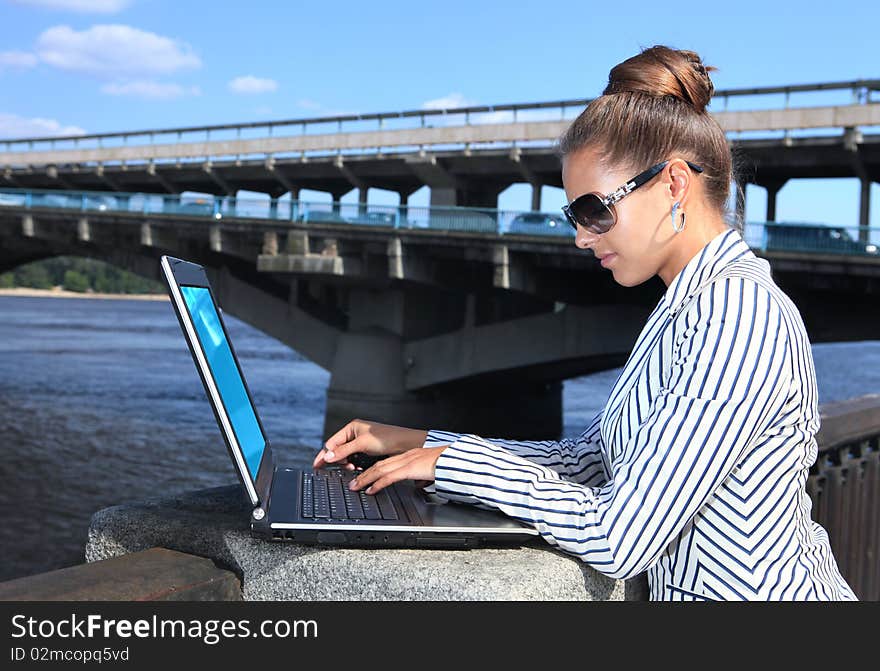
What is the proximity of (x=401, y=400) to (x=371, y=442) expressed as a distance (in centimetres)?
2565

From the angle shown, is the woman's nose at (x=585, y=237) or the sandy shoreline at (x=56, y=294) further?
the sandy shoreline at (x=56, y=294)

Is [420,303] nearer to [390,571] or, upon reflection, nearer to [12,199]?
[12,199]

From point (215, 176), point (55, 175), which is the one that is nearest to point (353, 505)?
point (215, 176)

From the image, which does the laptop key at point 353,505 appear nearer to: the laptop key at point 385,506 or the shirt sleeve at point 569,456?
the laptop key at point 385,506

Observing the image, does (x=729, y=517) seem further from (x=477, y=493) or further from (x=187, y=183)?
(x=187, y=183)

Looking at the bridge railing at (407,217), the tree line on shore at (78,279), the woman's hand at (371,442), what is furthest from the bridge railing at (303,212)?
the tree line on shore at (78,279)

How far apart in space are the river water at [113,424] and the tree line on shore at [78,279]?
8998 centimetres

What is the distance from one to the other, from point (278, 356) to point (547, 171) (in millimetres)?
35978

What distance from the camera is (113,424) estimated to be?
94.6 feet

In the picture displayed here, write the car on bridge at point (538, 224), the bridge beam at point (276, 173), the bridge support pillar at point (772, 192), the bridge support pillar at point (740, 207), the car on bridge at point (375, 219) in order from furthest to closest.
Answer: the bridge beam at point (276, 173) → the car on bridge at point (375, 219) → the bridge support pillar at point (772, 192) → the car on bridge at point (538, 224) → the bridge support pillar at point (740, 207)

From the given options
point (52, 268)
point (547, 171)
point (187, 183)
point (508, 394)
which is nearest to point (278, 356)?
point (187, 183)

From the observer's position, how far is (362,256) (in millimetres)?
26359

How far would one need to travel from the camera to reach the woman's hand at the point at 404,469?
2170 mm

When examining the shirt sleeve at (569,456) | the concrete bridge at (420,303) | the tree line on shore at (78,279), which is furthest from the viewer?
the tree line on shore at (78,279)
